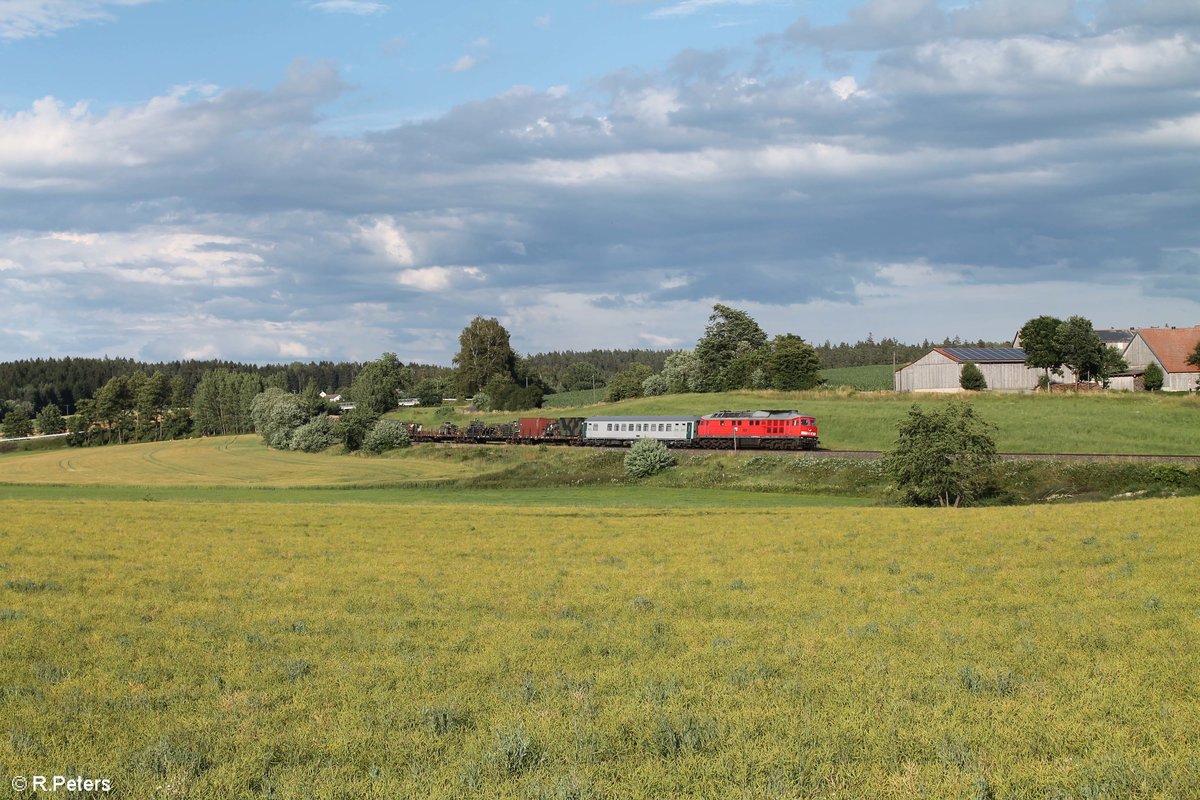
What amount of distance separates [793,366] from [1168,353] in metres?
43.9

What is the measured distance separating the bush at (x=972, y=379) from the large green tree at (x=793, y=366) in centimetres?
1895

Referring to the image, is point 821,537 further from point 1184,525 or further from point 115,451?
point 115,451

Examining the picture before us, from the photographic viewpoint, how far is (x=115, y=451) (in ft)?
440

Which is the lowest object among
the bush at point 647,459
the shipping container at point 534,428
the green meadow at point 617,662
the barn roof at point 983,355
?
A: the bush at point 647,459

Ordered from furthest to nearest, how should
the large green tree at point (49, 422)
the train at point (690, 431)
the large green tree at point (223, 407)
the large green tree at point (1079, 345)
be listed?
1. the large green tree at point (223, 407)
2. the large green tree at point (49, 422)
3. the large green tree at point (1079, 345)
4. the train at point (690, 431)

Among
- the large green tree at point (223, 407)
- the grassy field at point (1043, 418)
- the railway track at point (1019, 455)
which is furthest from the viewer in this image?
the large green tree at point (223, 407)

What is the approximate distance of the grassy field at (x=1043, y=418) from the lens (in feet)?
213

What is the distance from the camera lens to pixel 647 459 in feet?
244

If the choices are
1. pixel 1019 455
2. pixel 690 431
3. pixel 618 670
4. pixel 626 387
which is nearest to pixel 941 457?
pixel 1019 455

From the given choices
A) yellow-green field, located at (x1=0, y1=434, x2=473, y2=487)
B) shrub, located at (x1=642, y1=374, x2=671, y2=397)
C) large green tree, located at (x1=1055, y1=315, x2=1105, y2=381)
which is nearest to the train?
yellow-green field, located at (x1=0, y1=434, x2=473, y2=487)

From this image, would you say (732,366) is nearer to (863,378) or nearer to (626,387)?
(626,387)

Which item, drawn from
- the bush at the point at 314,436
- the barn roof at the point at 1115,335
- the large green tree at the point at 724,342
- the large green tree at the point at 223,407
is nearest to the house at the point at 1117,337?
the barn roof at the point at 1115,335

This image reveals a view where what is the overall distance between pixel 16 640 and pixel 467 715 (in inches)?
308

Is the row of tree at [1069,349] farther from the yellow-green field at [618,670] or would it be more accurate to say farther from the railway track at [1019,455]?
the yellow-green field at [618,670]
